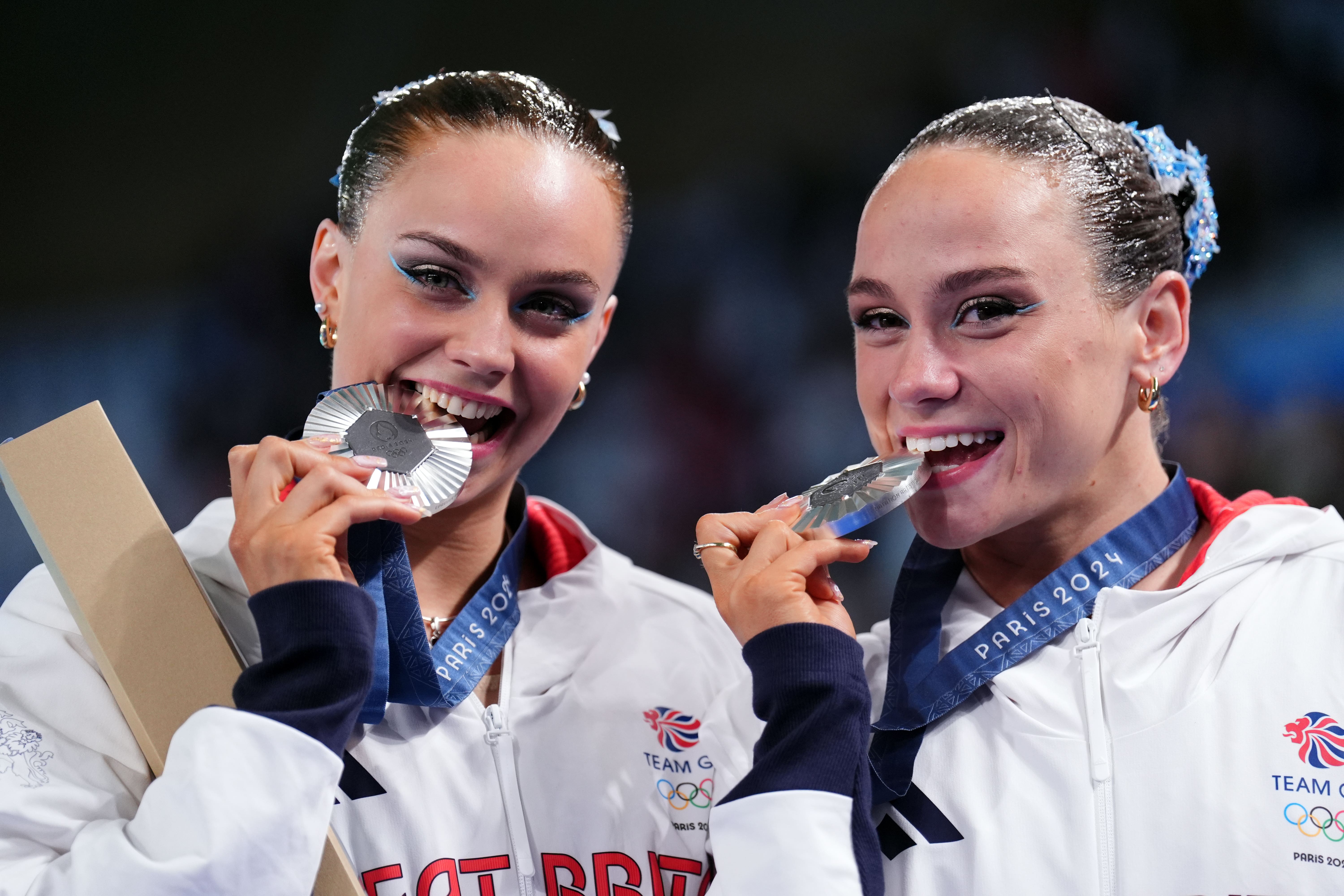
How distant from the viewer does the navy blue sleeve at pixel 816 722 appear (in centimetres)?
171

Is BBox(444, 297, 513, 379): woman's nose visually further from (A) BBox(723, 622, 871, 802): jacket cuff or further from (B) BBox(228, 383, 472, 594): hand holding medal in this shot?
(A) BBox(723, 622, 871, 802): jacket cuff

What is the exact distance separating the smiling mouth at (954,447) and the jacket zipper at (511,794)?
3.00 ft

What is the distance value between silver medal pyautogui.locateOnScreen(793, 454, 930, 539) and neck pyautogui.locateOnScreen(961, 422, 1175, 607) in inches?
10.1

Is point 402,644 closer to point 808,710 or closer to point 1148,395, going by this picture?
point 808,710

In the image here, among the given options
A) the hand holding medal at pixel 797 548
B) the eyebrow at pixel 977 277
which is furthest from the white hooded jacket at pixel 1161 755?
the eyebrow at pixel 977 277

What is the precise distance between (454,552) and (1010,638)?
44.9 inches

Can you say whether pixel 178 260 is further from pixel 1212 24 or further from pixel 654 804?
pixel 1212 24

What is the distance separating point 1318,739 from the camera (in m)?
1.74

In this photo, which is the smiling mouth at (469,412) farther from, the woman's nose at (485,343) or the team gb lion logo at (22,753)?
the team gb lion logo at (22,753)

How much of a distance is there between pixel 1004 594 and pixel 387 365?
4.16ft

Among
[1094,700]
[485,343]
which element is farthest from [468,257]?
[1094,700]

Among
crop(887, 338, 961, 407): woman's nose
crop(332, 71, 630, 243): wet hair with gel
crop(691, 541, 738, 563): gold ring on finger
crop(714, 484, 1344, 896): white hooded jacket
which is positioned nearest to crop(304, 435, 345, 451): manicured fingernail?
crop(332, 71, 630, 243): wet hair with gel

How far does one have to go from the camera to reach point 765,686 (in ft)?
5.91

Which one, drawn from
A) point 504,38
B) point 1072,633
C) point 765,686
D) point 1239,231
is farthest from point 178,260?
point 1239,231
